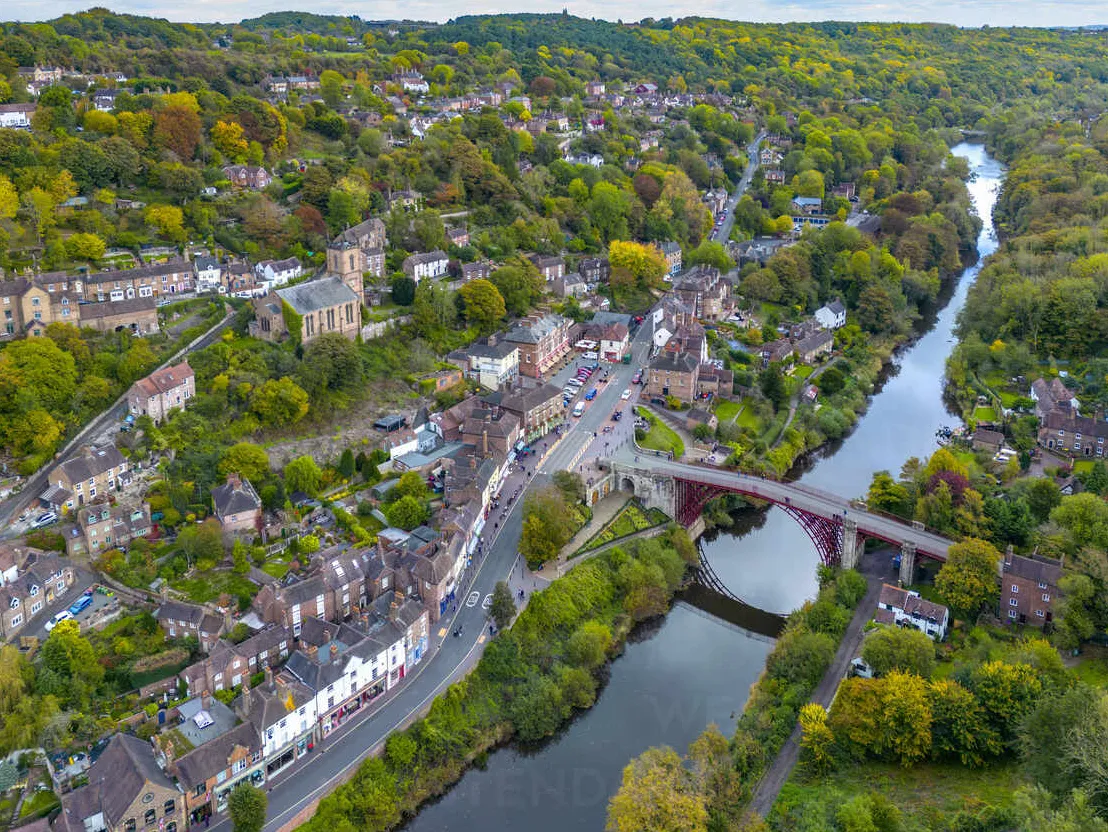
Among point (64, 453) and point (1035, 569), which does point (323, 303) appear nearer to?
point (64, 453)

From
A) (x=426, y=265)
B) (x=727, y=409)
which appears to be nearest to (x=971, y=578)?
(x=727, y=409)

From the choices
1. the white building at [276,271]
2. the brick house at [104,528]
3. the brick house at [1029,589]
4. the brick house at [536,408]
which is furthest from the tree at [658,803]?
the white building at [276,271]

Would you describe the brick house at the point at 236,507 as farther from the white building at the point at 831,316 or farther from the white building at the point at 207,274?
the white building at the point at 831,316

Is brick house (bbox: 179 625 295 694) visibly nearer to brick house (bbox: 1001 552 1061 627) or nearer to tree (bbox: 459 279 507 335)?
brick house (bbox: 1001 552 1061 627)

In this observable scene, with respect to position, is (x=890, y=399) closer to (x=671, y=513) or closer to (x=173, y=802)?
(x=671, y=513)

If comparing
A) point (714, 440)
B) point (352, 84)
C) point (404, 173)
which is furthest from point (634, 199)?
point (714, 440)

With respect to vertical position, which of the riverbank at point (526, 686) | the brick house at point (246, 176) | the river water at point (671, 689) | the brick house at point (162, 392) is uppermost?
the brick house at point (246, 176)
